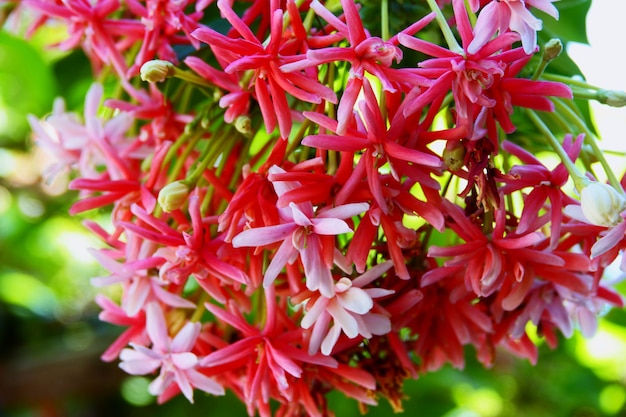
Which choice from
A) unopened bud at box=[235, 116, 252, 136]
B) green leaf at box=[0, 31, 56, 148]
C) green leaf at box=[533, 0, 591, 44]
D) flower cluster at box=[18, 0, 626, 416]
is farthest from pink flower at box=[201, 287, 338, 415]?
green leaf at box=[0, 31, 56, 148]

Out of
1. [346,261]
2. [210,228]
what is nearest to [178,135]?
[210,228]

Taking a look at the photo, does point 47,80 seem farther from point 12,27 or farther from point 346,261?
point 346,261

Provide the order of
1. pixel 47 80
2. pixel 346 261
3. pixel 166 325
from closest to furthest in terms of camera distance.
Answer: pixel 346 261
pixel 166 325
pixel 47 80

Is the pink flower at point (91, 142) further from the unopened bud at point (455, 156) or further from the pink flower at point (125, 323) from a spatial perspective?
the unopened bud at point (455, 156)

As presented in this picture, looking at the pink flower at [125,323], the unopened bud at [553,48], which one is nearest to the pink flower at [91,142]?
the pink flower at [125,323]

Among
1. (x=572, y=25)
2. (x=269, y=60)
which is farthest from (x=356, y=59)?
(x=572, y=25)

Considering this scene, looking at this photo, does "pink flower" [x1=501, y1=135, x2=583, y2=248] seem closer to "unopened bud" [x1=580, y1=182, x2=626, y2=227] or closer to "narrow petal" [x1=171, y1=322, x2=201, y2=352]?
"unopened bud" [x1=580, y1=182, x2=626, y2=227]

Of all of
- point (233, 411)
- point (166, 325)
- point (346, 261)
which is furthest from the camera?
point (233, 411)
